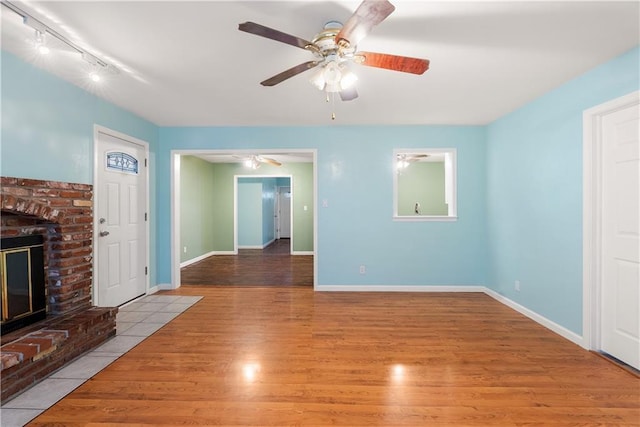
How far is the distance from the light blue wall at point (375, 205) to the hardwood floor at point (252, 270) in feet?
2.95

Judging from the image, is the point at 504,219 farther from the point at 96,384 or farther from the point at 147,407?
the point at 96,384

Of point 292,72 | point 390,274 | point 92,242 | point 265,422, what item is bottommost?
point 265,422

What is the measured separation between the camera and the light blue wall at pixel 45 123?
224 centimetres

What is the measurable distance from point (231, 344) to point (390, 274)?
250cm

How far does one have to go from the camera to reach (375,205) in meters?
4.25

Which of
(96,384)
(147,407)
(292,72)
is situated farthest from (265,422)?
(292,72)

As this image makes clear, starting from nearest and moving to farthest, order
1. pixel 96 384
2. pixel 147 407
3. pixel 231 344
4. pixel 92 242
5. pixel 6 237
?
pixel 147 407, pixel 96 384, pixel 6 237, pixel 231 344, pixel 92 242

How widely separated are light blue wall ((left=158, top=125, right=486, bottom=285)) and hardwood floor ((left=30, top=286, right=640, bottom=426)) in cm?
104

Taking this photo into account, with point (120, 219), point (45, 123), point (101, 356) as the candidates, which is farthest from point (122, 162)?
point (101, 356)

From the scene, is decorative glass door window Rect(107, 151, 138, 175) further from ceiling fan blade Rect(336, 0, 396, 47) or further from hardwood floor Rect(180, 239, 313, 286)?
ceiling fan blade Rect(336, 0, 396, 47)

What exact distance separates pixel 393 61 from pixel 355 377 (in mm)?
2200

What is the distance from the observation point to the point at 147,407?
178 centimetres

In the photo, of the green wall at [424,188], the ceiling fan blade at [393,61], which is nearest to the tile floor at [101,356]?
the ceiling fan blade at [393,61]

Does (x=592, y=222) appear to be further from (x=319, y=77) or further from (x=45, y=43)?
(x=45, y=43)
